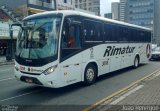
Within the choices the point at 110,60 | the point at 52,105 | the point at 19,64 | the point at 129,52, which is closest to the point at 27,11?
the point at 129,52

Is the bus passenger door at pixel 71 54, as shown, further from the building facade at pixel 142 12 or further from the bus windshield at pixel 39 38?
the building facade at pixel 142 12

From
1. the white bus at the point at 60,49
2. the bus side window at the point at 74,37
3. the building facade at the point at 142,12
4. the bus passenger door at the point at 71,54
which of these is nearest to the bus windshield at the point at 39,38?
the white bus at the point at 60,49

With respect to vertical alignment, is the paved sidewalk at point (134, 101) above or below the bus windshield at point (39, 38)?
below

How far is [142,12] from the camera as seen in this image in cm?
13625

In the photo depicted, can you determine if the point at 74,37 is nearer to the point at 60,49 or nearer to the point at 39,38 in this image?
the point at 60,49

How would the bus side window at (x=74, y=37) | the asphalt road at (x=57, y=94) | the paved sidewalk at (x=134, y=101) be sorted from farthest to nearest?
the bus side window at (x=74, y=37) → the asphalt road at (x=57, y=94) → the paved sidewalk at (x=134, y=101)

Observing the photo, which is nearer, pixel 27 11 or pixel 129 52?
pixel 129 52

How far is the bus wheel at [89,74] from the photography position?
432 inches

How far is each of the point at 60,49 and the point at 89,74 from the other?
2449 mm

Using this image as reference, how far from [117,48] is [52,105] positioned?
7.23m

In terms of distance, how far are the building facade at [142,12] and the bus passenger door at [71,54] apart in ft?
423

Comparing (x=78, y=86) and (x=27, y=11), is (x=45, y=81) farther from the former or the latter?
(x=27, y=11)

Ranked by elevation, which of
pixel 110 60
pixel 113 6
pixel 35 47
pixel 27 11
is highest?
pixel 113 6

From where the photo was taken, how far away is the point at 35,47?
9.47 m
